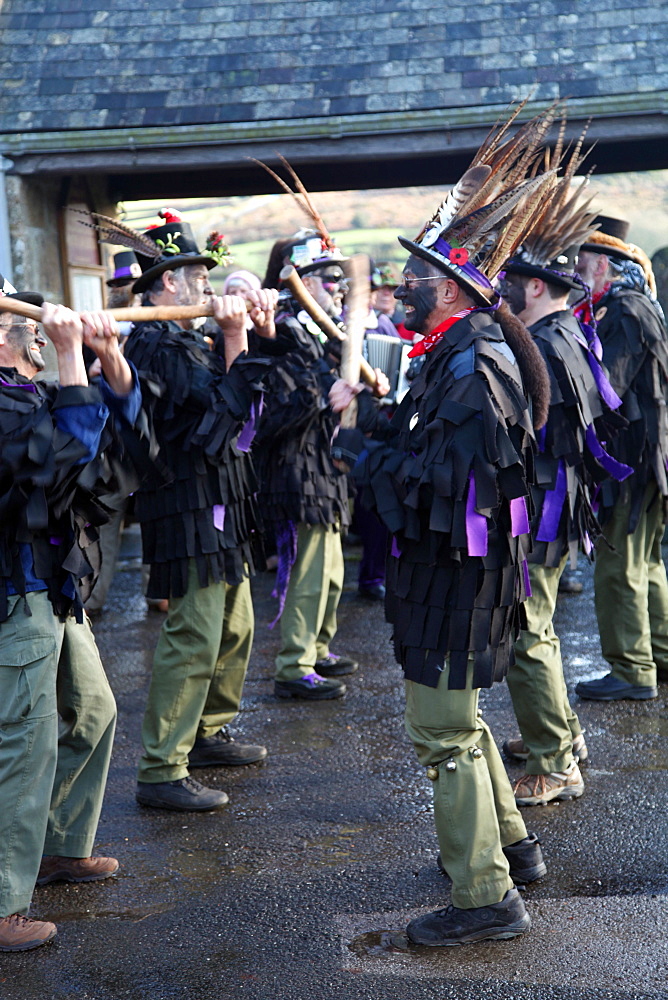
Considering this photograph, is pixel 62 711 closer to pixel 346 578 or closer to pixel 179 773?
pixel 179 773

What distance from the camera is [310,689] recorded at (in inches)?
232

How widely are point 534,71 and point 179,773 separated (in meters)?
6.95

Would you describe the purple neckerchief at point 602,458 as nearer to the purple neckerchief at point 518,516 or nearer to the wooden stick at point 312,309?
the wooden stick at point 312,309

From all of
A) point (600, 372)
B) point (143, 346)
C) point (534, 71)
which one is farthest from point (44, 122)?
point (600, 372)

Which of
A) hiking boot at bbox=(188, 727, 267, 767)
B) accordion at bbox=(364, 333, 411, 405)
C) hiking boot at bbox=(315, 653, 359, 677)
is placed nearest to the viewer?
hiking boot at bbox=(188, 727, 267, 767)

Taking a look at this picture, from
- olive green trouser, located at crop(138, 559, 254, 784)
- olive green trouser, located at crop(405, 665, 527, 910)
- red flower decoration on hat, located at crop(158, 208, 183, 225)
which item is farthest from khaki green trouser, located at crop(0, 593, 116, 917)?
red flower decoration on hat, located at crop(158, 208, 183, 225)

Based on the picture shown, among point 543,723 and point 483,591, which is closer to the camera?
point 483,591

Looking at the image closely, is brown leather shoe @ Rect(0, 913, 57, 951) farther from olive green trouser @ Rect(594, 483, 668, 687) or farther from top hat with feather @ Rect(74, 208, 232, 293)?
olive green trouser @ Rect(594, 483, 668, 687)

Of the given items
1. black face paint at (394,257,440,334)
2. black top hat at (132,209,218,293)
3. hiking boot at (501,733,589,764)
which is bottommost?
hiking boot at (501,733,589,764)

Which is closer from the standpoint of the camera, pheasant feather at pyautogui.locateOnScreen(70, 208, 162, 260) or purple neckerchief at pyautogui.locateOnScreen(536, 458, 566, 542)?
purple neckerchief at pyautogui.locateOnScreen(536, 458, 566, 542)

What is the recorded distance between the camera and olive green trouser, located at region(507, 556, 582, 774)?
430 cm

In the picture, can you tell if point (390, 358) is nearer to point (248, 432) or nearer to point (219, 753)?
point (248, 432)

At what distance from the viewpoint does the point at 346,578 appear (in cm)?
923

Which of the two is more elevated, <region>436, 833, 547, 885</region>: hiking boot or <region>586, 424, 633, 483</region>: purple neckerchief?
<region>586, 424, 633, 483</region>: purple neckerchief
